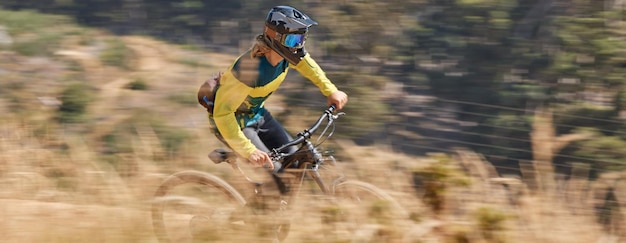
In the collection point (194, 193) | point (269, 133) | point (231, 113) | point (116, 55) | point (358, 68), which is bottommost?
point (116, 55)

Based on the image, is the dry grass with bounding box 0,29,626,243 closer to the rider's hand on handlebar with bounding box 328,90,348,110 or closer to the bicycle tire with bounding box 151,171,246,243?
the bicycle tire with bounding box 151,171,246,243

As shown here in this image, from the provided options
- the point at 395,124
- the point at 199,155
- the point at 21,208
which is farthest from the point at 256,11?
the point at 21,208

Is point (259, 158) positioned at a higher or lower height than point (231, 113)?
lower

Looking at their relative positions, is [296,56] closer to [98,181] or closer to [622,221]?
[98,181]

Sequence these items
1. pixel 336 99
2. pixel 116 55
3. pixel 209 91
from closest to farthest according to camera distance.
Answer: pixel 209 91 < pixel 336 99 < pixel 116 55

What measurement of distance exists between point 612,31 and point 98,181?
46.0 feet

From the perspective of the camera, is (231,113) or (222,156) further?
(222,156)

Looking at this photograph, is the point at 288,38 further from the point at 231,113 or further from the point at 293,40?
the point at 231,113

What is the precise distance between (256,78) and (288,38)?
274 mm

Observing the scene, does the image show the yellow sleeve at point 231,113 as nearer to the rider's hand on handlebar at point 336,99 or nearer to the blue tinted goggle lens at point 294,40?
the blue tinted goggle lens at point 294,40

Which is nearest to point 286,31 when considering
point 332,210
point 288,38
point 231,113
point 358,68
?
point 288,38

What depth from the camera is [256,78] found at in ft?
16.0

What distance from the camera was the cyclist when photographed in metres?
4.82

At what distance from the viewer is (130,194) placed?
5.05 m
